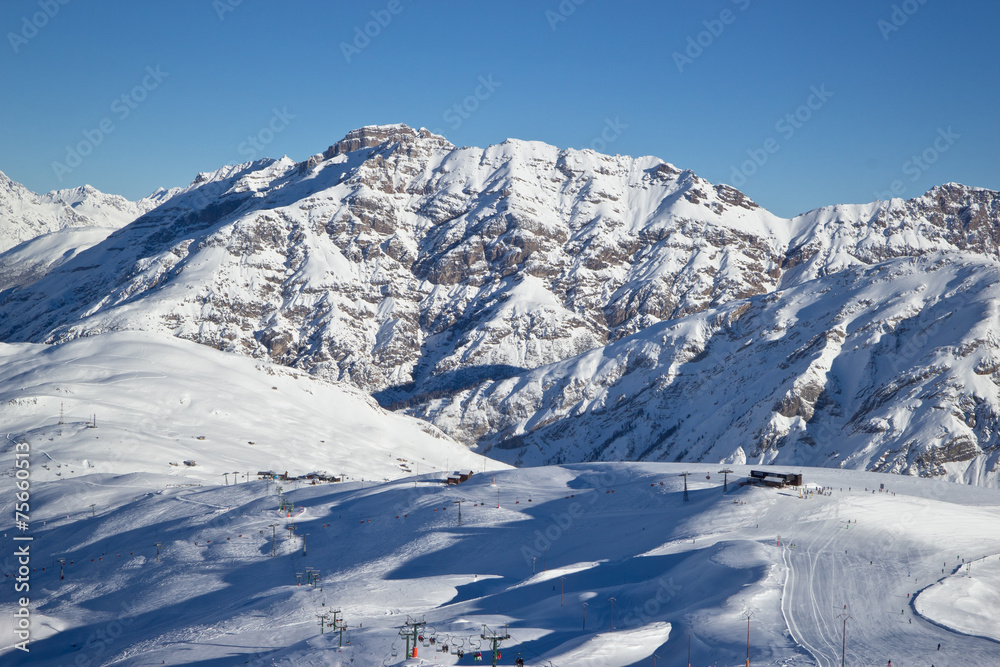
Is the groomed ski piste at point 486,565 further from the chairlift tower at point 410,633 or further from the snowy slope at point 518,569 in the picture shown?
the chairlift tower at point 410,633

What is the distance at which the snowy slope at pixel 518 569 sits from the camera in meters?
62.6

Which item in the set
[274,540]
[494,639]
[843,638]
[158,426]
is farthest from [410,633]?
[158,426]

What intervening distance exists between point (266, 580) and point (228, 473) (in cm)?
5889

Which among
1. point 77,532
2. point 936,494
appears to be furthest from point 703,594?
point 77,532

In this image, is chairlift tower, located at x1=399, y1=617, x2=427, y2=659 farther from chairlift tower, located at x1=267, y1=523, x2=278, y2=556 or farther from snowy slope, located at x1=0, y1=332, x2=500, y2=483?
snowy slope, located at x1=0, y1=332, x2=500, y2=483

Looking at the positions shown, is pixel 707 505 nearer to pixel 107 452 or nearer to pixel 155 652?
pixel 155 652

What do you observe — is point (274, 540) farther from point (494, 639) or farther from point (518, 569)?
point (494, 639)

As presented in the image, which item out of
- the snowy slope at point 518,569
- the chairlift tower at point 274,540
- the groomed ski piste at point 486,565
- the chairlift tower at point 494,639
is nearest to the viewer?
the chairlift tower at point 494,639

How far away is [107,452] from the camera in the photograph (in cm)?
14300

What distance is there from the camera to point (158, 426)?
16400 cm

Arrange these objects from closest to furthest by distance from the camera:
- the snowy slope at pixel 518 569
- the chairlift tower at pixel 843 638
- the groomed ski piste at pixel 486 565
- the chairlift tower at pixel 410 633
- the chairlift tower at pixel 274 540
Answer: the chairlift tower at pixel 843 638
the chairlift tower at pixel 410 633
the snowy slope at pixel 518 569
the groomed ski piste at pixel 486 565
the chairlift tower at pixel 274 540

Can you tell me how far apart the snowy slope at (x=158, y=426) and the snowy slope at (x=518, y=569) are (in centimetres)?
1466

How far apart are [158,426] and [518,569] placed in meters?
101

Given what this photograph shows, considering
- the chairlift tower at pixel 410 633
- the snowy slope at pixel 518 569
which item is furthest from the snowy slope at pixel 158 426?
the chairlift tower at pixel 410 633
